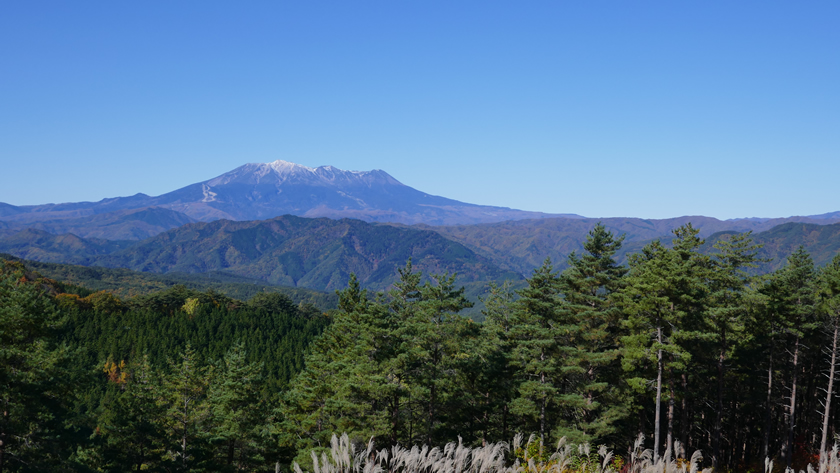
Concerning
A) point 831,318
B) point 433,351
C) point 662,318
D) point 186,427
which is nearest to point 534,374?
point 433,351

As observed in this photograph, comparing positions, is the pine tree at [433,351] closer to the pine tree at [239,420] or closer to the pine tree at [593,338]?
the pine tree at [593,338]

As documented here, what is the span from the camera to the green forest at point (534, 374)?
949 inches

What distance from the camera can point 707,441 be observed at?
39.1 m

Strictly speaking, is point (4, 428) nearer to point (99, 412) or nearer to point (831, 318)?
point (831, 318)

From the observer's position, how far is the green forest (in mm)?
24109

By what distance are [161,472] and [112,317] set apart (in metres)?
86.7

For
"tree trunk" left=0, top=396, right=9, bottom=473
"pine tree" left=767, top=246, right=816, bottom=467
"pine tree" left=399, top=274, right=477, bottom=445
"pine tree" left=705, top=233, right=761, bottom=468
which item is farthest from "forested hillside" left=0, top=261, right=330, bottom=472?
"pine tree" left=767, top=246, right=816, bottom=467

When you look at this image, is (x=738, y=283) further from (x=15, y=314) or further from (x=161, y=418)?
(x=161, y=418)

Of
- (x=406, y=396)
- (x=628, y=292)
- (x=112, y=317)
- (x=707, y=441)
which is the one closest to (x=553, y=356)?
(x=628, y=292)

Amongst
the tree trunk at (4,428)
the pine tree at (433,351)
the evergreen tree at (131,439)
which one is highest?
the pine tree at (433,351)

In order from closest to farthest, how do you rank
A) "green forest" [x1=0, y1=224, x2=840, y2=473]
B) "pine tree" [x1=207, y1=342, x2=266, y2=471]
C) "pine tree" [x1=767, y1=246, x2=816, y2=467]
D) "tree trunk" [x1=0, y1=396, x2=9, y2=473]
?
"tree trunk" [x1=0, y1=396, x2=9, y2=473] → "green forest" [x1=0, y1=224, x2=840, y2=473] → "pine tree" [x1=767, y1=246, x2=816, y2=467] → "pine tree" [x1=207, y1=342, x2=266, y2=471]

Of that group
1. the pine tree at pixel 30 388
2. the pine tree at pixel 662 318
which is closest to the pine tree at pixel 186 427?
the pine tree at pixel 30 388

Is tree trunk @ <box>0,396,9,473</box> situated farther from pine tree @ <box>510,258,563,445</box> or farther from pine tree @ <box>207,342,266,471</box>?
pine tree @ <box>510,258,563,445</box>

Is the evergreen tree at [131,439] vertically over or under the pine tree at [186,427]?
over
